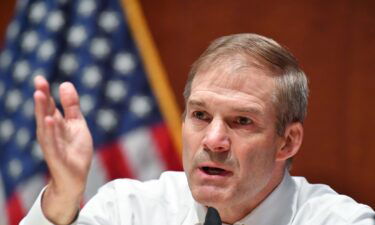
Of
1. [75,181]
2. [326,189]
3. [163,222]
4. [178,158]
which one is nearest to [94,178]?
[178,158]

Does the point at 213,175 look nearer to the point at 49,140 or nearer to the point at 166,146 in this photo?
the point at 49,140

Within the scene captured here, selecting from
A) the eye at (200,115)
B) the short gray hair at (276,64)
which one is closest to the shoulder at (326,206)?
the short gray hair at (276,64)

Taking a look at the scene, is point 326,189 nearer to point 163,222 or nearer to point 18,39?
point 163,222

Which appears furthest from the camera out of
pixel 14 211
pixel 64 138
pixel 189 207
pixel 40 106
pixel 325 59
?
pixel 325 59

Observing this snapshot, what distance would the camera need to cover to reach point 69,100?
1.85 m

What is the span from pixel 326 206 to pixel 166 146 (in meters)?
1.42

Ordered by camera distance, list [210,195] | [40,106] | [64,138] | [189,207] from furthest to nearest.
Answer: [189,207]
[210,195]
[64,138]
[40,106]

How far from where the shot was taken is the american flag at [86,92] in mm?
3492

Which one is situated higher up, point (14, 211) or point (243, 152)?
point (243, 152)

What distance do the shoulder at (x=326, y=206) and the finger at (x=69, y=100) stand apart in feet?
3.21

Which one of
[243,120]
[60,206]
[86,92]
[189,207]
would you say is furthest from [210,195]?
[86,92]

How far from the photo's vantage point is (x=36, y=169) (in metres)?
3.49

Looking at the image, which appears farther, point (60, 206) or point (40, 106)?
point (60, 206)

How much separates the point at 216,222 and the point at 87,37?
219 cm
